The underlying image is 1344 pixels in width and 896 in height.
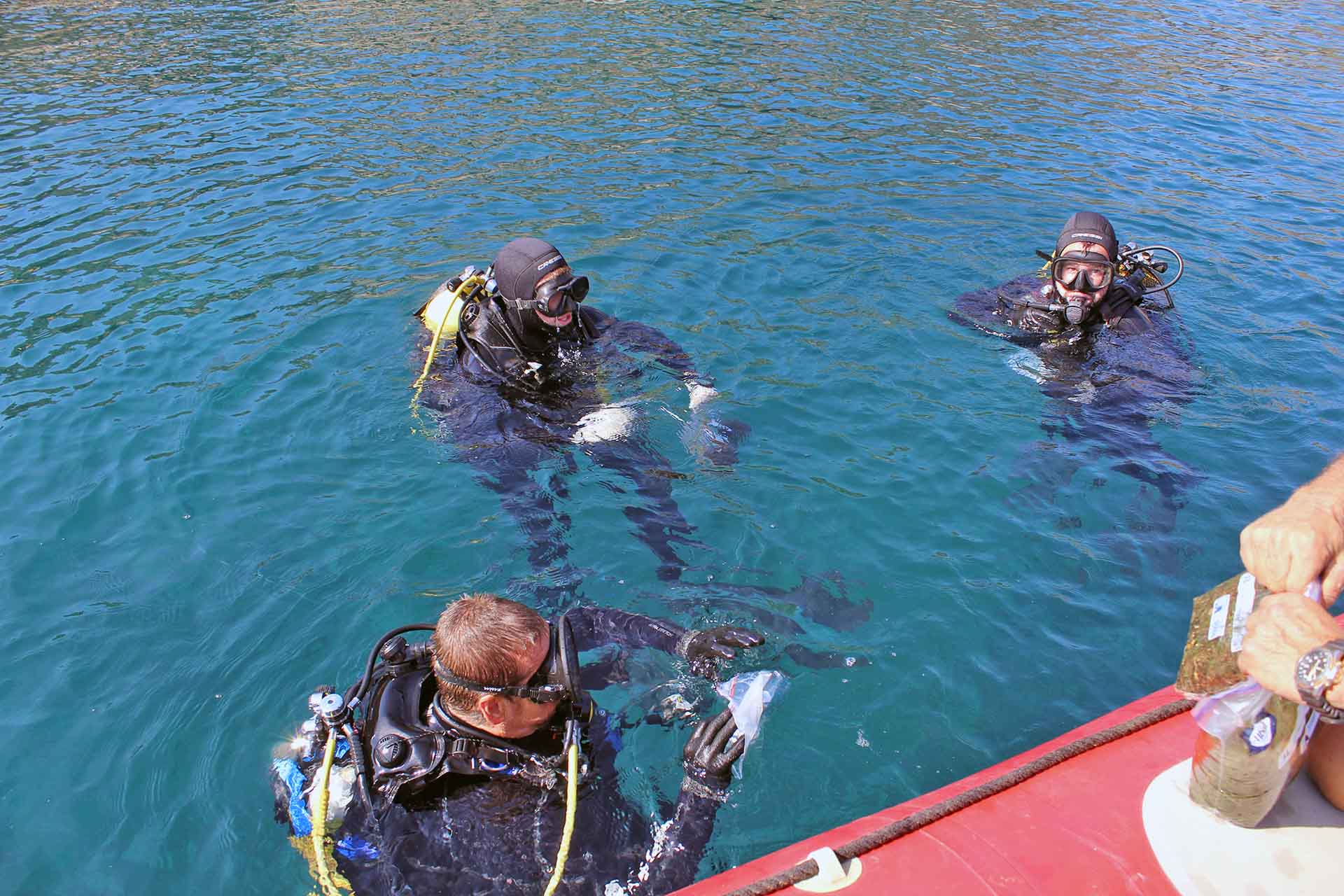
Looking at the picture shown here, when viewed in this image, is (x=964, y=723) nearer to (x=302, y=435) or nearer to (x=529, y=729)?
(x=529, y=729)

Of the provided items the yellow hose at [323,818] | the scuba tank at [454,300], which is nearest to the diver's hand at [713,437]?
the scuba tank at [454,300]

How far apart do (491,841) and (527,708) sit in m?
0.48

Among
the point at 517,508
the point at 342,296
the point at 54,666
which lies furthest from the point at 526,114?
the point at 54,666

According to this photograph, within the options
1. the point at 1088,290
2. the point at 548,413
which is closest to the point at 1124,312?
the point at 1088,290

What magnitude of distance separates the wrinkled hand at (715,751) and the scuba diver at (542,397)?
206 centimetres

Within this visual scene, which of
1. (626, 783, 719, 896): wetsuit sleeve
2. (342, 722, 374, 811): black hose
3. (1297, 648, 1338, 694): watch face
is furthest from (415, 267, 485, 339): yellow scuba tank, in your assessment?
(1297, 648, 1338, 694): watch face

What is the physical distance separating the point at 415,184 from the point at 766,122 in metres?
4.76

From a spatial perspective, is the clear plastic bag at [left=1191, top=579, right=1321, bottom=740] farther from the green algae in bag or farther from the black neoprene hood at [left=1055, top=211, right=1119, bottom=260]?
the black neoprene hood at [left=1055, top=211, right=1119, bottom=260]

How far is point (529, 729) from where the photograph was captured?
3.04 m

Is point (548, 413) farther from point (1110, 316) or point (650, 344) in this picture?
point (1110, 316)

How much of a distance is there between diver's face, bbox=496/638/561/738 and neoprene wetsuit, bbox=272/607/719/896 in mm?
53

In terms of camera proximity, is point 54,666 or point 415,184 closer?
point 54,666

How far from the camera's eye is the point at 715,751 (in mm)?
3096

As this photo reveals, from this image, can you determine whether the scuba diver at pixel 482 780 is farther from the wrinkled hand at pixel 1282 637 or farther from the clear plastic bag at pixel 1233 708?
the wrinkled hand at pixel 1282 637
